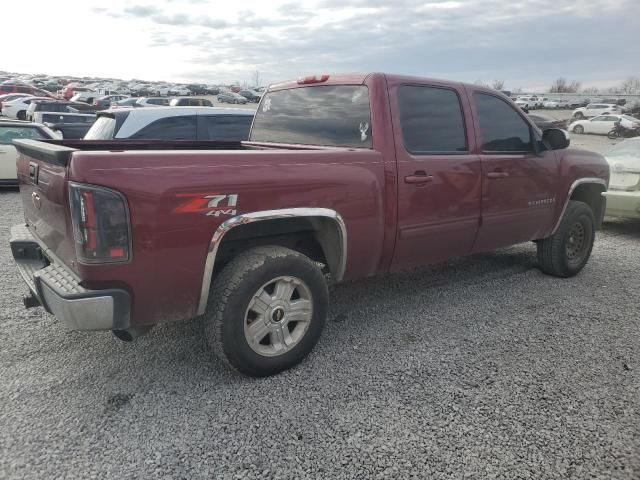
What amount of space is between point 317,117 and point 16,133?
8626 mm

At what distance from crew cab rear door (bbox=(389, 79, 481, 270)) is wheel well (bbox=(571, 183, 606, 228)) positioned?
2054 mm

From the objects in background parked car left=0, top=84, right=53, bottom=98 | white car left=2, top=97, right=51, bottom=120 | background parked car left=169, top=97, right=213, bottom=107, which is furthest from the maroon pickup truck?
background parked car left=0, top=84, right=53, bottom=98

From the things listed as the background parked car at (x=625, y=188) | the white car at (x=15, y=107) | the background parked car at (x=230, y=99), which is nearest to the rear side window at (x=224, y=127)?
the background parked car at (x=625, y=188)

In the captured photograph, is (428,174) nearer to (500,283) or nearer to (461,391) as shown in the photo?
(461,391)

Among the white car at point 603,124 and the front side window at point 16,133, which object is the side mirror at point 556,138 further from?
the white car at point 603,124

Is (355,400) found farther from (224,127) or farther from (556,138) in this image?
(224,127)

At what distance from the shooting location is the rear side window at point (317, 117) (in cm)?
355

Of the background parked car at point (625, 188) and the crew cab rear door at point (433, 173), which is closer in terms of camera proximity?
the crew cab rear door at point (433, 173)

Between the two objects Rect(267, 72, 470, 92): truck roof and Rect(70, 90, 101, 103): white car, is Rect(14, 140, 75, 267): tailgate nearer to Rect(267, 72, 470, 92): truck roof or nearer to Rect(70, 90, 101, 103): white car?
Rect(267, 72, 470, 92): truck roof

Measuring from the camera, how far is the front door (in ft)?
13.6

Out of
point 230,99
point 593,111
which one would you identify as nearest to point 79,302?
point 593,111

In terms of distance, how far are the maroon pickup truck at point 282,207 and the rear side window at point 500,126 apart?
0.06ft

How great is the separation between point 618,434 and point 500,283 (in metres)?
2.43

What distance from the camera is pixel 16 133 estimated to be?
988 cm
